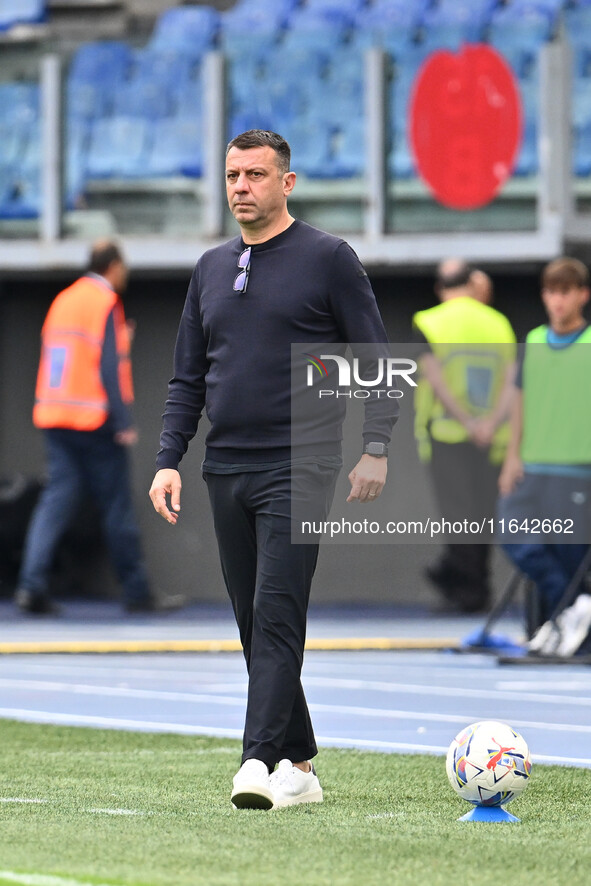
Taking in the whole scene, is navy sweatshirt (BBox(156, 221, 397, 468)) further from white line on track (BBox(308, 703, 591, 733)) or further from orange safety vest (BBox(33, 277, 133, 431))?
orange safety vest (BBox(33, 277, 133, 431))

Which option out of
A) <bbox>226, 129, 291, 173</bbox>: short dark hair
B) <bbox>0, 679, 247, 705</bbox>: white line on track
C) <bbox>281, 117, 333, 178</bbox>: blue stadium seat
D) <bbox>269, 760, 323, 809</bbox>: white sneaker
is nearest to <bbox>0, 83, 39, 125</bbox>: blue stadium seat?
<bbox>281, 117, 333, 178</bbox>: blue stadium seat

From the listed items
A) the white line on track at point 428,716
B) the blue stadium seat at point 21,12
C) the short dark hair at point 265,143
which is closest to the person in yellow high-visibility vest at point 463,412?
the white line on track at point 428,716

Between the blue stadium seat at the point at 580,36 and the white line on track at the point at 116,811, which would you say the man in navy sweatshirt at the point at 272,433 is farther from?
the blue stadium seat at the point at 580,36

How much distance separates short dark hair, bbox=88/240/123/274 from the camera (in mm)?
13414

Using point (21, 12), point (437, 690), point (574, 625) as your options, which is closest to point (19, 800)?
point (437, 690)

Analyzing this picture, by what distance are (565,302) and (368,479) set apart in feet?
15.9

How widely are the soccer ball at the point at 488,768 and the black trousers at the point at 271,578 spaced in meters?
0.55

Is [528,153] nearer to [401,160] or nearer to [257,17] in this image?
[401,160]

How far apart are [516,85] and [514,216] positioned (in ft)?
3.18

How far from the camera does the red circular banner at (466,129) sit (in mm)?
14047

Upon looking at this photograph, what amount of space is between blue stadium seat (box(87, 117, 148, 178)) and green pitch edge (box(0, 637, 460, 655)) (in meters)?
4.86

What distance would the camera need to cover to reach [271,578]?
5.49 metres

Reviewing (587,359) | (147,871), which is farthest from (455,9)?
(147,871)

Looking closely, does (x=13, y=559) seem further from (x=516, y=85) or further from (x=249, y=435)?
(x=249, y=435)
